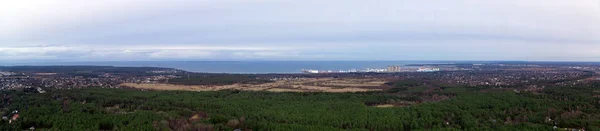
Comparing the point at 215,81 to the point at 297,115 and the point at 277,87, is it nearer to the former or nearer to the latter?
the point at 277,87

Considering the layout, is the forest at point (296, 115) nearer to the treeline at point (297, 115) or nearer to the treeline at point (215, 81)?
the treeline at point (297, 115)

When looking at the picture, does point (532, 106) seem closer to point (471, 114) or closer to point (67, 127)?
point (471, 114)

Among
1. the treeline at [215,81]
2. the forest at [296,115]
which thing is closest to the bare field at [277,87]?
the treeline at [215,81]

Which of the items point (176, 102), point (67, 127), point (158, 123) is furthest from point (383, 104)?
point (67, 127)

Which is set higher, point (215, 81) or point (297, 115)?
point (215, 81)

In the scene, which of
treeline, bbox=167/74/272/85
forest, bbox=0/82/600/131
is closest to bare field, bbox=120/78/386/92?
treeline, bbox=167/74/272/85

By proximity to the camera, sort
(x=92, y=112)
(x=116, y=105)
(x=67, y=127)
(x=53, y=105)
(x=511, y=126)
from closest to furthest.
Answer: (x=67, y=127), (x=511, y=126), (x=92, y=112), (x=53, y=105), (x=116, y=105)

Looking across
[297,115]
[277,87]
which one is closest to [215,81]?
[277,87]

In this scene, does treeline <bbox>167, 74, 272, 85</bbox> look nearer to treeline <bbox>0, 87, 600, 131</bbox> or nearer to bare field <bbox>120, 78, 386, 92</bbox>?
bare field <bbox>120, 78, 386, 92</bbox>
